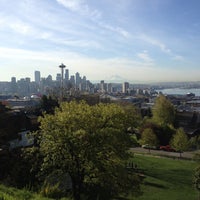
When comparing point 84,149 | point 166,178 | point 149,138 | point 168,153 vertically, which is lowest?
point 168,153

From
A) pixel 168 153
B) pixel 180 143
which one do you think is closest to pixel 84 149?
pixel 180 143

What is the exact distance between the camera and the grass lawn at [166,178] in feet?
65.4

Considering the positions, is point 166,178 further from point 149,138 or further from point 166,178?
point 149,138

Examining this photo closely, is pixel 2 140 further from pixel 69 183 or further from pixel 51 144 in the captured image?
pixel 51 144

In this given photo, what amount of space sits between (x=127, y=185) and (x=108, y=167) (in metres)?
1.37

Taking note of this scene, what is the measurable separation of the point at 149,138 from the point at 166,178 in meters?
13.7

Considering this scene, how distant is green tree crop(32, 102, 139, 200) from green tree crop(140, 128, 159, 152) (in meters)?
24.0

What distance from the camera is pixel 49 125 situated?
14.2 meters

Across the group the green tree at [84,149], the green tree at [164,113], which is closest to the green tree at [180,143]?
the green tree at [164,113]

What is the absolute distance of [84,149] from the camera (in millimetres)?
13594

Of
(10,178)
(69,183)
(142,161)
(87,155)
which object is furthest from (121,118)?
(142,161)

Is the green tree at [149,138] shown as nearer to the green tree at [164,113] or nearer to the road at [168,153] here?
the road at [168,153]

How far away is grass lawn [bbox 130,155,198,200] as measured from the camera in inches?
784

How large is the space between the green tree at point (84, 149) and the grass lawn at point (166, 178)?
5.18 metres
